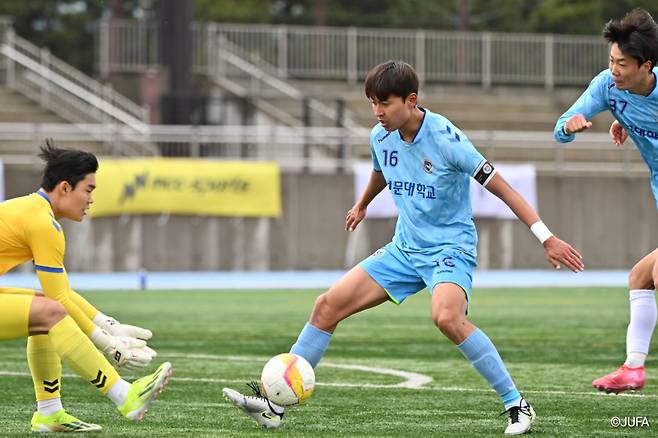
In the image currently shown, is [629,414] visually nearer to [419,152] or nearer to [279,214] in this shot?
[419,152]

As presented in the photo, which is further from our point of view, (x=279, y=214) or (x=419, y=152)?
(x=279, y=214)

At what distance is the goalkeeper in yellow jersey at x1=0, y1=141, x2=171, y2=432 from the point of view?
23.0 ft

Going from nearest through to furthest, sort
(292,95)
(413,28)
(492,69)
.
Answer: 1. (292,95)
2. (492,69)
3. (413,28)

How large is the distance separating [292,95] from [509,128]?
5054 millimetres

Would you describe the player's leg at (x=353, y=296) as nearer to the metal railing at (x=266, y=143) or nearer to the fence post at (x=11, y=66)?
the metal railing at (x=266, y=143)

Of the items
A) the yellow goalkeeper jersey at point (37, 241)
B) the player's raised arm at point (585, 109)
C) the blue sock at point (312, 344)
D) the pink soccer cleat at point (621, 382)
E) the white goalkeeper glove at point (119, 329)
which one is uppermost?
the player's raised arm at point (585, 109)

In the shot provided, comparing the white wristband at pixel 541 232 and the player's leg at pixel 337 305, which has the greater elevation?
the white wristband at pixel 541 232

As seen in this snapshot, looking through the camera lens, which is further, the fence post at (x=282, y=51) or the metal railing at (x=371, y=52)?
the fence post at (x=282, y=51)

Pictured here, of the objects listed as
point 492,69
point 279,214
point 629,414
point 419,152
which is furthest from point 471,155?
point 492,69

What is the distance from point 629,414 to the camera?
8.28 m

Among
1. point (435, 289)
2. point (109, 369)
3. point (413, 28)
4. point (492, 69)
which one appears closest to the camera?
point (109, 369)

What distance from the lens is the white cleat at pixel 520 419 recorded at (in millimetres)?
7406

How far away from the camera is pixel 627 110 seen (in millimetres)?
8016

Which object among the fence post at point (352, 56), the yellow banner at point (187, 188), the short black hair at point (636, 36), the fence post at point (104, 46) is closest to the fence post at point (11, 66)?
the fence post at point (104, 46)
